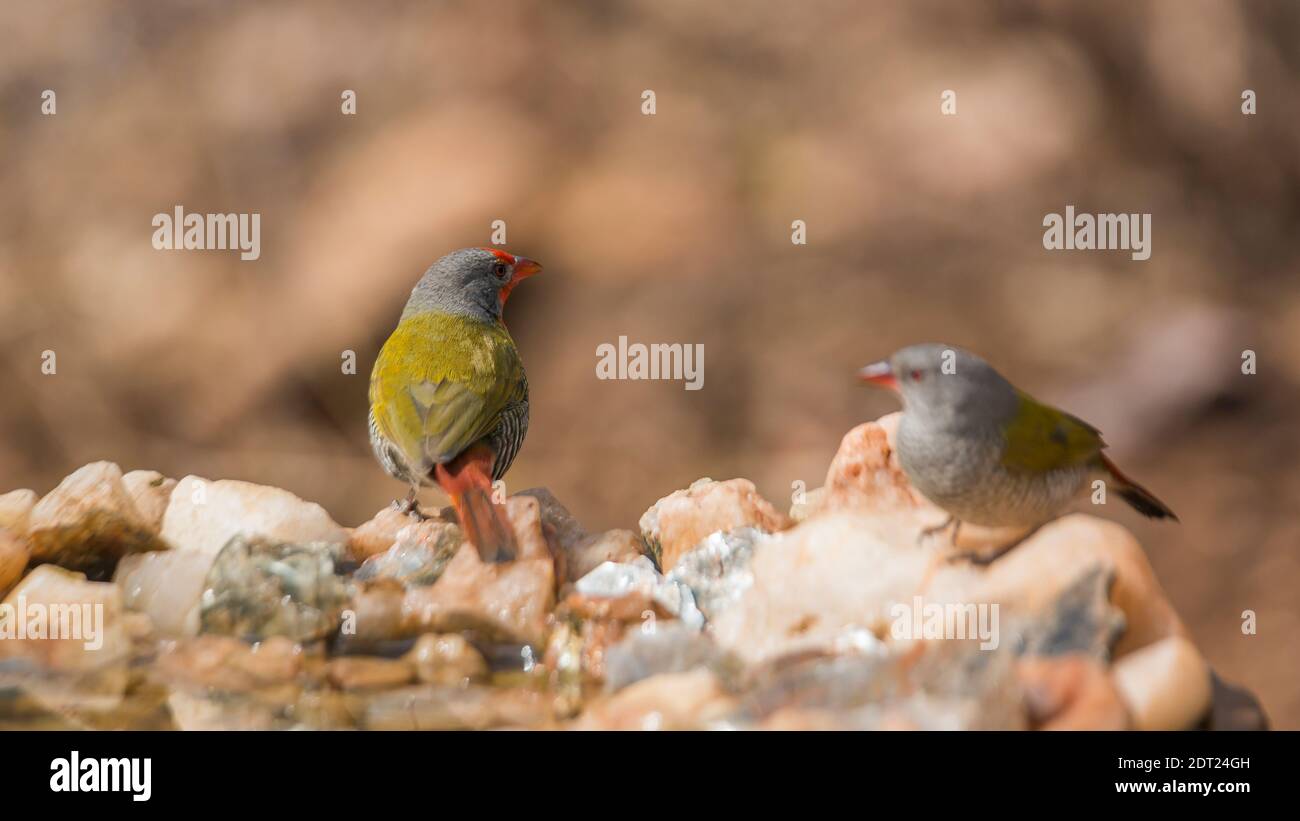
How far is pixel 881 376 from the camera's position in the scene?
2316 millimetres

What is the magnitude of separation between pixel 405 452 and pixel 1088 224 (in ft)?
9.57

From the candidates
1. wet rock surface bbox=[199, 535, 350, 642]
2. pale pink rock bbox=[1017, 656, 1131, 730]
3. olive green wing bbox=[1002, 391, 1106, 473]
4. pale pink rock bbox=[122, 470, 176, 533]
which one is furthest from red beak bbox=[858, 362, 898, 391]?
pale pink rock bbox=[122, 470, 176, 533]

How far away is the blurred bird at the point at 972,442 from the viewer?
229cm

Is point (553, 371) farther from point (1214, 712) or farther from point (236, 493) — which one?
point (1214, 712)

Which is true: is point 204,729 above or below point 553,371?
below

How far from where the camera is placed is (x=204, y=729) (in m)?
2.24

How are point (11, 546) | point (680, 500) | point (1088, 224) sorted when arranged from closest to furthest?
point (11, 546) < point (680, 500) < point (1088, 224)

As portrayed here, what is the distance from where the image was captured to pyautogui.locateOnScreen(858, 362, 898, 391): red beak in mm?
2316

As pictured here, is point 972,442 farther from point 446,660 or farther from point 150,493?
point 150,493

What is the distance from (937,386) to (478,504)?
41.0 inches


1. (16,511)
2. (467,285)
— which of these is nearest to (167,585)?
(16,511)

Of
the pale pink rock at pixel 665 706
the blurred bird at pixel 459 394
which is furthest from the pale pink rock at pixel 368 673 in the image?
the pale pink rock at pixel 665 706
